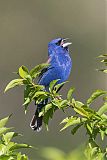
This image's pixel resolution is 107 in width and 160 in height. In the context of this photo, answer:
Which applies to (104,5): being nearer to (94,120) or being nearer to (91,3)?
(91,3)

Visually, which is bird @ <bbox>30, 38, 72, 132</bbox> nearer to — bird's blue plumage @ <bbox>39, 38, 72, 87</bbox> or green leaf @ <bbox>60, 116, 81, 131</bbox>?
bird's blue plumage @ <bbox>39, 38, 72, 87</bbox>

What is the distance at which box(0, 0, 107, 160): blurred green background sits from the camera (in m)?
4.02

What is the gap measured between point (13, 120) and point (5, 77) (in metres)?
0.30

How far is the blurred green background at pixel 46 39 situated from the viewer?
4.02 metres

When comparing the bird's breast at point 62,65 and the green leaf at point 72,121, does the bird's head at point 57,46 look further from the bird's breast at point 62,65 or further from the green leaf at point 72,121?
the green leaf at point 72,121

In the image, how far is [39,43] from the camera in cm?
432

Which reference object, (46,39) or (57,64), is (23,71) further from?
(46,39)

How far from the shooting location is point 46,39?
4.29m

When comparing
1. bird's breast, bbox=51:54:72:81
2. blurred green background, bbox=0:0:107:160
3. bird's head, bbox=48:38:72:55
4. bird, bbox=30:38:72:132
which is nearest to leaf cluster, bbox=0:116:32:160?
bird, bbox=30:38:72:132

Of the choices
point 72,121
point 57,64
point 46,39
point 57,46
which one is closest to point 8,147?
point 72,121

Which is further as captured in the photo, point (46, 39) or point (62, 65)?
point (46, 39)

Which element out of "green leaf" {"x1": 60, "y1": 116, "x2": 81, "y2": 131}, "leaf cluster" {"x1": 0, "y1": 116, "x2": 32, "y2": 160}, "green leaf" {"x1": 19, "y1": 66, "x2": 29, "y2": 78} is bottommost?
"leaf cluster" {"x1": 0, "y1": 116, "x2": 32, "y2": 160}

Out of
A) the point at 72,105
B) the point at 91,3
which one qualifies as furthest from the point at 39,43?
the point at 72,105

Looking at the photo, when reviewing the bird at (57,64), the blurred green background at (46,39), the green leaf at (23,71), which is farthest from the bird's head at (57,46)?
the blurred green background at (46,39)
